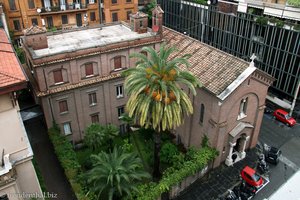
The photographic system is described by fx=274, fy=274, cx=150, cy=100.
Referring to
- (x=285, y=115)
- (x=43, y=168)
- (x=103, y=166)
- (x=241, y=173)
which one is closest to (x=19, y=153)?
(x=103, y=166)

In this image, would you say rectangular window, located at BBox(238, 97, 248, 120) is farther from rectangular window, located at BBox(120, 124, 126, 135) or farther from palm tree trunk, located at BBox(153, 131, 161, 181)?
rectangular window, located at BBox(120, 124, 126, 135)

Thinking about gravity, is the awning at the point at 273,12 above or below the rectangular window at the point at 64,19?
above

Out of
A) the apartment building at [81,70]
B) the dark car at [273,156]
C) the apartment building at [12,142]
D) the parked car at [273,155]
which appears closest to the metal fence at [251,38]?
the parked car at [273,155]

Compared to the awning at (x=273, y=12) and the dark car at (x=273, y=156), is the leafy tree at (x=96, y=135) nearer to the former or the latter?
the dark car at (x=273, y=156)

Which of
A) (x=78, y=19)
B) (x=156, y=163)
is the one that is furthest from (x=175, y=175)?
(x=78, y=19)

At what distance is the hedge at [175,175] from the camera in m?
26.8

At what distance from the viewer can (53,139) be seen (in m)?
33.0

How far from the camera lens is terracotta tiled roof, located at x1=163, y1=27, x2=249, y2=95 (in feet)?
99.1

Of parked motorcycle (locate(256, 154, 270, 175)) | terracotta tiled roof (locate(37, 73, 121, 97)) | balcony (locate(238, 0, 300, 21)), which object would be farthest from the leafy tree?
balcony (locate(238, 0, 300, 21))

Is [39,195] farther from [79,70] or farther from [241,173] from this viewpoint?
[241,173]

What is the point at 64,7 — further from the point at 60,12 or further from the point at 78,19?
the point at 78,19

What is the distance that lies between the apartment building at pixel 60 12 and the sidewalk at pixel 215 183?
40.8 metres

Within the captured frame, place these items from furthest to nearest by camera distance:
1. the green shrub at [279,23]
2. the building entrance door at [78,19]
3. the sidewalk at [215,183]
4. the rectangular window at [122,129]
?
the building entrance door at [78,19]
the green shrub at [279,23]
the rectangular window at [122,129]
the sidewalk at [215,183]

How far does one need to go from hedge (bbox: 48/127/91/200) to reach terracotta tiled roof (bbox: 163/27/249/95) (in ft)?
55.5
